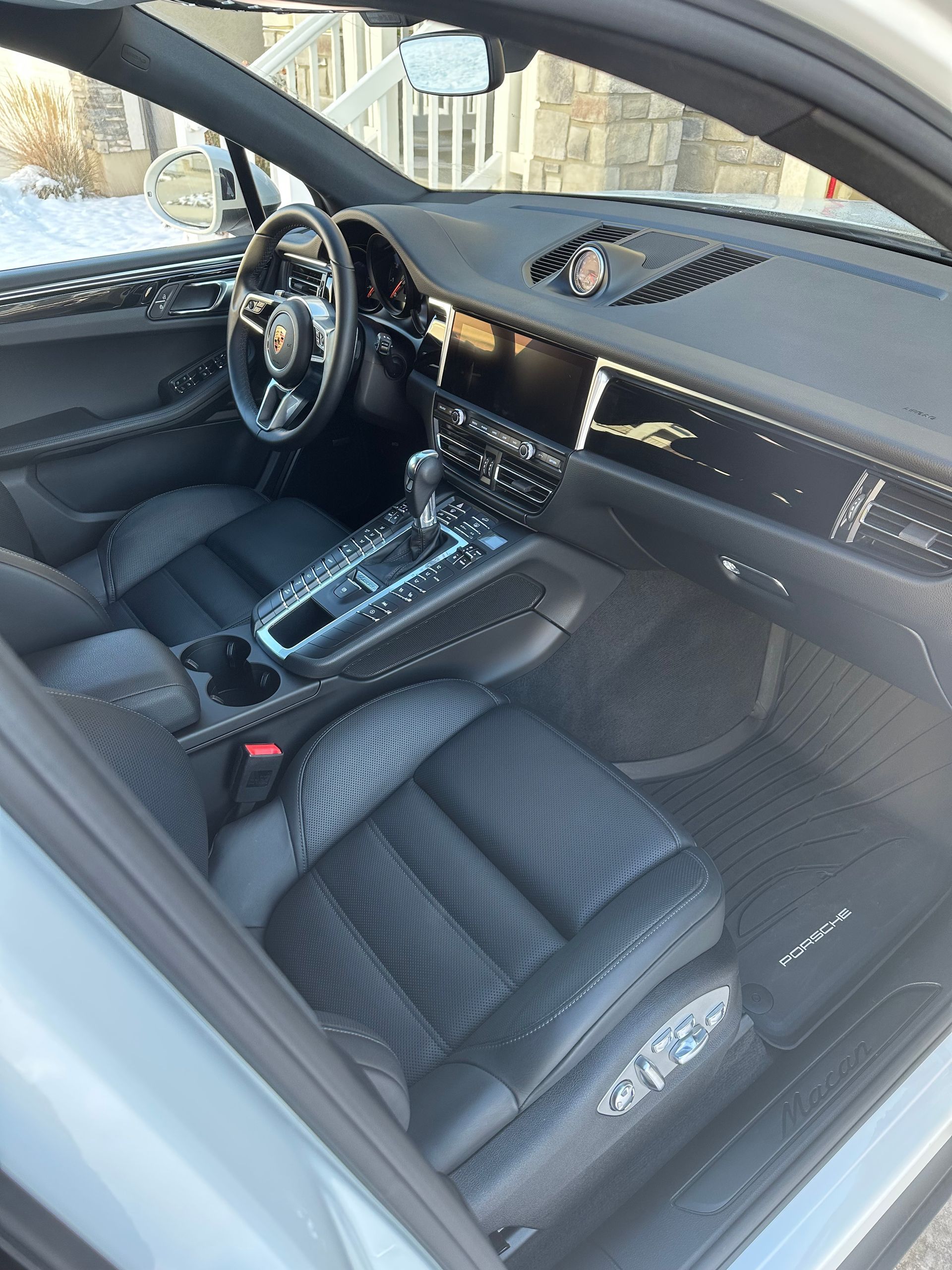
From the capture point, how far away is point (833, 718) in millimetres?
1936

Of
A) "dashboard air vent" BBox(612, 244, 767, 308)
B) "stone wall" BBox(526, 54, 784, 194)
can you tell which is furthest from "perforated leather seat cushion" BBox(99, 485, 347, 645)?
"stone wall" BBox(526, 54, 784, 194)

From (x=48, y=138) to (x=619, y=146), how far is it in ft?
6.72

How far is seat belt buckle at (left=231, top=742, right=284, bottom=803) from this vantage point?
61.0 inches

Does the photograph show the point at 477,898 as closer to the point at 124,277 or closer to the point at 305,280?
the point at 305,280

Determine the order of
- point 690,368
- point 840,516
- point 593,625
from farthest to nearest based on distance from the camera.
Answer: point 593,625 < point 690,368 < point 840,516

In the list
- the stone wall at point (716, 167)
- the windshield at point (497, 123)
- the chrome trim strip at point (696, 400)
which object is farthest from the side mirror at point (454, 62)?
the windshield at point (497, 123)

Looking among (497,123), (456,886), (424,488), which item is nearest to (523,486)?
(424,488)

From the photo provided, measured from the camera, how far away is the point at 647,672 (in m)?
1.95

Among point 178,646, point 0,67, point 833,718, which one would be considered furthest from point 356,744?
point 0,67

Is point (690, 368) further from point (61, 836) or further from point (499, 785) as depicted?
point (61, 836)

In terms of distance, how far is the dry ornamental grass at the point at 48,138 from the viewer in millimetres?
2137

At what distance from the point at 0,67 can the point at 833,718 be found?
216 cm

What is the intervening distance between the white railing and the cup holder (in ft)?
8.95

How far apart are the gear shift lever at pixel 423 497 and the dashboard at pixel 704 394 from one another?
0.41 ft
